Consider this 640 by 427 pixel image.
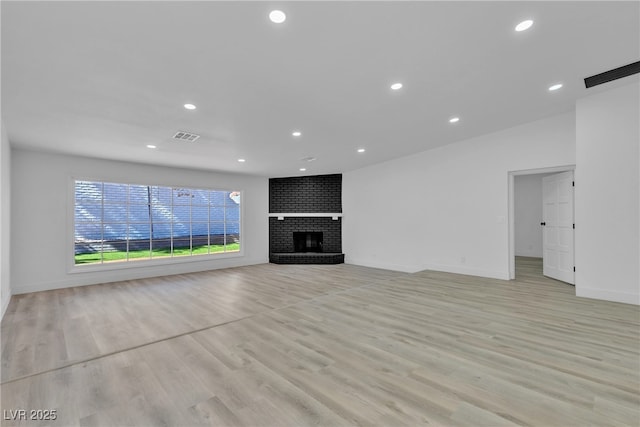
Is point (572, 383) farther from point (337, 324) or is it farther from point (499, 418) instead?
point (337, 324)

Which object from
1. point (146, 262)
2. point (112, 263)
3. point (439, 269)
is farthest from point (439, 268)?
point (112, 263)

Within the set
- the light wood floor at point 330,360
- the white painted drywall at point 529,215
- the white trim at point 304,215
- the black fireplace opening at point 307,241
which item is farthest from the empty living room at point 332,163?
the black fireplace opening at point 307,241

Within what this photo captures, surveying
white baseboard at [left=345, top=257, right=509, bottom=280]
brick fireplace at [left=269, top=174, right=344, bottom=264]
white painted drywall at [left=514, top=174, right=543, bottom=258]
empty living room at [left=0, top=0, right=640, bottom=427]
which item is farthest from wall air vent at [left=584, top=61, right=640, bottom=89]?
brick fireplace at [left=269, top=174, right=344, bottom=264]

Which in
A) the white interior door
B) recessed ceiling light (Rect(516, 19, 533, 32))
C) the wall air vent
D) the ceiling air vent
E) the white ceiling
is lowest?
the white interior door

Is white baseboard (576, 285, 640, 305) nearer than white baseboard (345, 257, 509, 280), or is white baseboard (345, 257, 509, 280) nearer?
white baseboard (576, 285, 640, 305)

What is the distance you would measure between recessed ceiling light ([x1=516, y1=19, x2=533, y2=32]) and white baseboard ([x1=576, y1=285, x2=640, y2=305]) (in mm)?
3711

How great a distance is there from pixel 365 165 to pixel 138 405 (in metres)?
6.62

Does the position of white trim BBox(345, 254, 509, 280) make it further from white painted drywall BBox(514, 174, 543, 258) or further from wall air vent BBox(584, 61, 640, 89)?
white painted drywall BBox(514, 174, 543, 258)

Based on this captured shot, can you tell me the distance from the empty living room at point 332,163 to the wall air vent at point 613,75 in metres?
0.03

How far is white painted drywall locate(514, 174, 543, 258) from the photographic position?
7.95m

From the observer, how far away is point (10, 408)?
5.98 feet

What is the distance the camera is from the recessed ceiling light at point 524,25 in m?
2.19

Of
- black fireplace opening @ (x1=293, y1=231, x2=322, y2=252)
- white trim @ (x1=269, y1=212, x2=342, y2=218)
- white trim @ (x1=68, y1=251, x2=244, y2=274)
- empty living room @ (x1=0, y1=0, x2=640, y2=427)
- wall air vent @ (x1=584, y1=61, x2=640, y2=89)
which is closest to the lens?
empty living room @ (x1=0, y1=0, x2=640, y2=427)

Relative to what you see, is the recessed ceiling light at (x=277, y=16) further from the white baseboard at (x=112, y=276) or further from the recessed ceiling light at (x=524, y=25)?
the white baseboard at (x=112, y=276)
